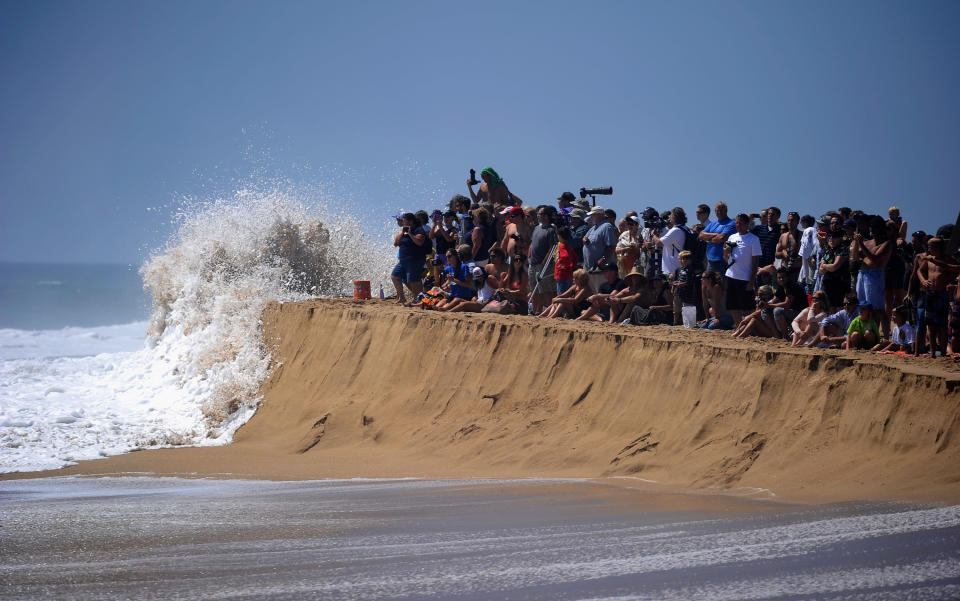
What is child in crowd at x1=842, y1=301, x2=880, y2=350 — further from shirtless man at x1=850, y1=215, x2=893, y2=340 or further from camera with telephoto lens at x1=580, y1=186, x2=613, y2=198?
camera with telephoto lens at x1=580, y1=186, x2=613, y2=198

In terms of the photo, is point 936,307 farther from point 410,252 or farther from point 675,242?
point 410,252

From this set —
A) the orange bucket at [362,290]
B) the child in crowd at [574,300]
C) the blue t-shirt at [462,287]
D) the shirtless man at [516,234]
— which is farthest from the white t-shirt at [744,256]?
the orange bucket at [362,290]

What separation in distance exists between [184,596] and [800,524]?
389cm

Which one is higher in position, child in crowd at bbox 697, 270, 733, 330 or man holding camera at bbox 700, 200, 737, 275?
man holding camera at bbox 700, 200, 737, 275

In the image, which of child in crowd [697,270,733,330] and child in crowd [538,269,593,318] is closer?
child in crowd [697,270,733,330]

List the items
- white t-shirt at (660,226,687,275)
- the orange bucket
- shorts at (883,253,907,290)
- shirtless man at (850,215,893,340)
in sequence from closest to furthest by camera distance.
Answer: shirtless man at (850,215,893,340) < shorts at (883,253,907,290) < white t-shirt at (660,226,687,275) < the orange bucket

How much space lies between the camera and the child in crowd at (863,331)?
9891 millimetres

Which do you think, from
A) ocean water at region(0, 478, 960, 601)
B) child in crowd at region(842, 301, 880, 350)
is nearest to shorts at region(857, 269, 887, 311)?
child in crowd at region(842, 301, 880, 350)

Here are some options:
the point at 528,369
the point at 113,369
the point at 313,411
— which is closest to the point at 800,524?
the point at 528,369

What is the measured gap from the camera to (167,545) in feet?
21.5

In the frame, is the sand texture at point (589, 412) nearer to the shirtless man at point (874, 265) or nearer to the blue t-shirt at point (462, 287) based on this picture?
the blue t-shirt at point (462, 287)

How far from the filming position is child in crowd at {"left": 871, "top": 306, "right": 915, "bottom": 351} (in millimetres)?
9711

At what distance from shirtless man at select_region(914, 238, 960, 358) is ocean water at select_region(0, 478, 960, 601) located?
11.1 feet

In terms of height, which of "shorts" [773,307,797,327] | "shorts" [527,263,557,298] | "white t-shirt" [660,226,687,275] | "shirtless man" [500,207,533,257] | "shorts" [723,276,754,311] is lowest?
"shorts" [773,307,797,327]
